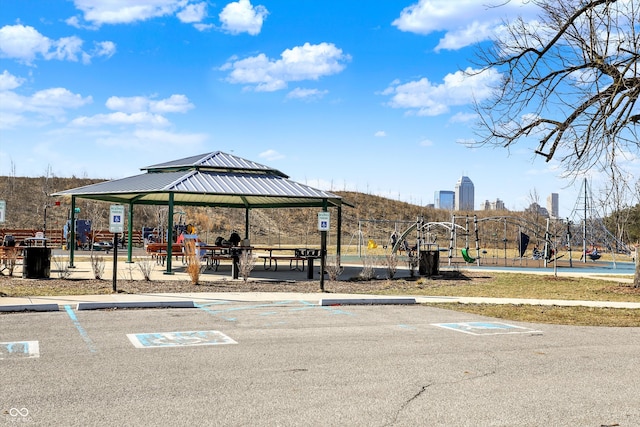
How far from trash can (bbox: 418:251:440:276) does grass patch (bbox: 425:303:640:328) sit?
7.26 m

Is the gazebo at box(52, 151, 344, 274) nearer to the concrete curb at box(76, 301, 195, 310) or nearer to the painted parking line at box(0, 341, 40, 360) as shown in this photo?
the concrete curb at box(76, 301, 195, 310)

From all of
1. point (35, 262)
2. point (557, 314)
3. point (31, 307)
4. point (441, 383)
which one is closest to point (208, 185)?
point (35, 262)

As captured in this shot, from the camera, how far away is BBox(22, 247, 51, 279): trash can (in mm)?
17891

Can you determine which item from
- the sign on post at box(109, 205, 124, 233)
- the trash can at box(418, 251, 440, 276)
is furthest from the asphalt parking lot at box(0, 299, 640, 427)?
the trash can at box(418, 251, 440, 276)

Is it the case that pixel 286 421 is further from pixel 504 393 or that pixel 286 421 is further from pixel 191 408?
pixel 504 393

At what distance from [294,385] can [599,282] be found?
17.6 metres

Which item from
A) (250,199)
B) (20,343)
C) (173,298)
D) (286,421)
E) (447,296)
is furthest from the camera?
(250,199)

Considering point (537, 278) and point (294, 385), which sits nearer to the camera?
point (294, 385)

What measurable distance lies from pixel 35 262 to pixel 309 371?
13.1 m

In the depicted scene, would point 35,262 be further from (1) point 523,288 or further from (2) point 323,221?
(1) point 523,288

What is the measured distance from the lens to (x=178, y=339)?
30.2 ft

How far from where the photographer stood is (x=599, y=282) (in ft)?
70.6

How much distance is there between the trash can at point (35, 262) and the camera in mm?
17891

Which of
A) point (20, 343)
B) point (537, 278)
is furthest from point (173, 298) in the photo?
point (537, 278)
